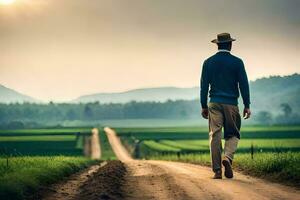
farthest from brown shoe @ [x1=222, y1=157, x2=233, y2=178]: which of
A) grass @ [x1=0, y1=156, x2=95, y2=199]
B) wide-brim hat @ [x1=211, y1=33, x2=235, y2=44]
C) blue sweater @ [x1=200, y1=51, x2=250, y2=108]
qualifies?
grass @ [x1=0, y1=156, x2=95, y2=199]

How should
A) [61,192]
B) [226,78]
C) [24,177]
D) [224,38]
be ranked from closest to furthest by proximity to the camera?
[61,192] → [24,177] → [224,38] → [226,78]

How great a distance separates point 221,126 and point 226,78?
3.63 ft

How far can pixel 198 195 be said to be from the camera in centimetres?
1161

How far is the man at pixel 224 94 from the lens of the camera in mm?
15469

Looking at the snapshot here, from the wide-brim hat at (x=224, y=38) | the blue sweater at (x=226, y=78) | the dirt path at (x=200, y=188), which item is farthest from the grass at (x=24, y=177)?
the wide-brim hat at (x=224, y=38)

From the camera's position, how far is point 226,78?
51.0ft

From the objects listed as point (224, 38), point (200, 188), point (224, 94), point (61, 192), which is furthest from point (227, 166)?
point (61, 192)

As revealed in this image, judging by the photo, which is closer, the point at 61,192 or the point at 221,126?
the point at 61,192

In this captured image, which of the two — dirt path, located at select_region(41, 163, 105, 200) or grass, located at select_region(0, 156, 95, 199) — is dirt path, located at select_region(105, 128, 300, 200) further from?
grass, located at select_region(0, 156, 95, 199)

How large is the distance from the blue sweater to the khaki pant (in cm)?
17

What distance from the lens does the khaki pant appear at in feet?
50.6

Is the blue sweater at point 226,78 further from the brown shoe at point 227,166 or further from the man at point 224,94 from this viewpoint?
Result: the brown shoe at point 227,166

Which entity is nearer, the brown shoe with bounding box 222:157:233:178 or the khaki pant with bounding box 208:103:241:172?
the brown shoe with bounding box 222:157:233:178

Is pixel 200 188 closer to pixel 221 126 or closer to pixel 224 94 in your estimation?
pixel 221 126
